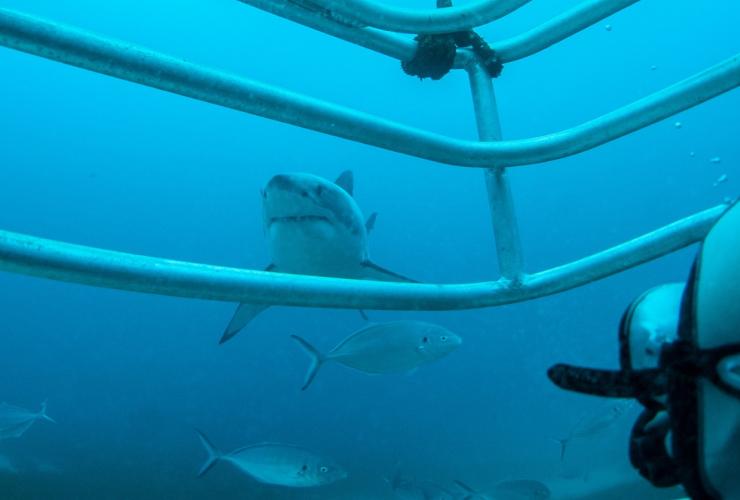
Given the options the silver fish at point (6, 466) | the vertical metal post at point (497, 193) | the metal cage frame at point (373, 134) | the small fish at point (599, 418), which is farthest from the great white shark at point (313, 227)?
the silver fish at point (6, 466)

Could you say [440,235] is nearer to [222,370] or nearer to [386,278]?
[222,370]

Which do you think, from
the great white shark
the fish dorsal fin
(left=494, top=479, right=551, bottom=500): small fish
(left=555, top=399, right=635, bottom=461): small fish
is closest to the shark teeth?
the great white shark

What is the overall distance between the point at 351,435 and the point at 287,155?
2887 centimetres

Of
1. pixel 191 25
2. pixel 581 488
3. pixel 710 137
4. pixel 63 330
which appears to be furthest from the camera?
pixel 710 137

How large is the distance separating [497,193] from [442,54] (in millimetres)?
492

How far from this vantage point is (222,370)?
32.0 m

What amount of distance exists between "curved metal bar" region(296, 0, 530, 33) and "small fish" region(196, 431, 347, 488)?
4585mm

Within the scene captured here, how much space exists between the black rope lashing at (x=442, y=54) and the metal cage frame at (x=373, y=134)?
30 millimetres

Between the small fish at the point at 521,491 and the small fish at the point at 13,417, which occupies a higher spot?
the small fish at the point at 13,417

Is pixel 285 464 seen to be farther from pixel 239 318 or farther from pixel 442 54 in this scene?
pixel 442 54

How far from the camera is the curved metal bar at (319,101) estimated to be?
0.99 metres

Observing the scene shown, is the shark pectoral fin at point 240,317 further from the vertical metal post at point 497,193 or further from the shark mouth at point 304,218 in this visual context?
the vertical metal post at point 497,193

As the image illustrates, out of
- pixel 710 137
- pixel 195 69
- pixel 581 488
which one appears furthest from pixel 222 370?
pixel 710 137

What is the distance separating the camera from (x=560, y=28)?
181 centimetres
